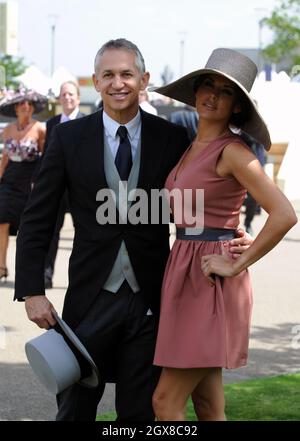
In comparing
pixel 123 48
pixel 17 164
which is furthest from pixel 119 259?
pixel 17 164

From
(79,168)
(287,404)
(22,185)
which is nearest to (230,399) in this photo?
(287,404)

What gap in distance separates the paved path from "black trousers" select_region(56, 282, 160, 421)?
1.40m

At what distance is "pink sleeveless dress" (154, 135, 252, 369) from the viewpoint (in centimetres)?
424

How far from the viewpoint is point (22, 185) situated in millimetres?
10391

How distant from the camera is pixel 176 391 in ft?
14.1

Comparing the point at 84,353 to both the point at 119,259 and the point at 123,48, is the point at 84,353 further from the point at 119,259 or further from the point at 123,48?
the point at 123,48

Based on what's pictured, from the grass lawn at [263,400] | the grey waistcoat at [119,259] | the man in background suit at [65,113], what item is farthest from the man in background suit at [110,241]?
the man in background suit at [65,113]

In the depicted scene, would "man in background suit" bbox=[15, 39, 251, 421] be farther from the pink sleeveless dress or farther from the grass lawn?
the grass lawn

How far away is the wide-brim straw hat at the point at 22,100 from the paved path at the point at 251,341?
168 cm

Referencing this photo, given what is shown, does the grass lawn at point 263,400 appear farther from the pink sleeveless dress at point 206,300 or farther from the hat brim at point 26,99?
the hat brim at point 26,99

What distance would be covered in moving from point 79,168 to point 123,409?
1.00 m

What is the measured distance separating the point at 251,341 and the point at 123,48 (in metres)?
4.20

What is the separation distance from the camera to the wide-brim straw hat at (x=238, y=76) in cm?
432
